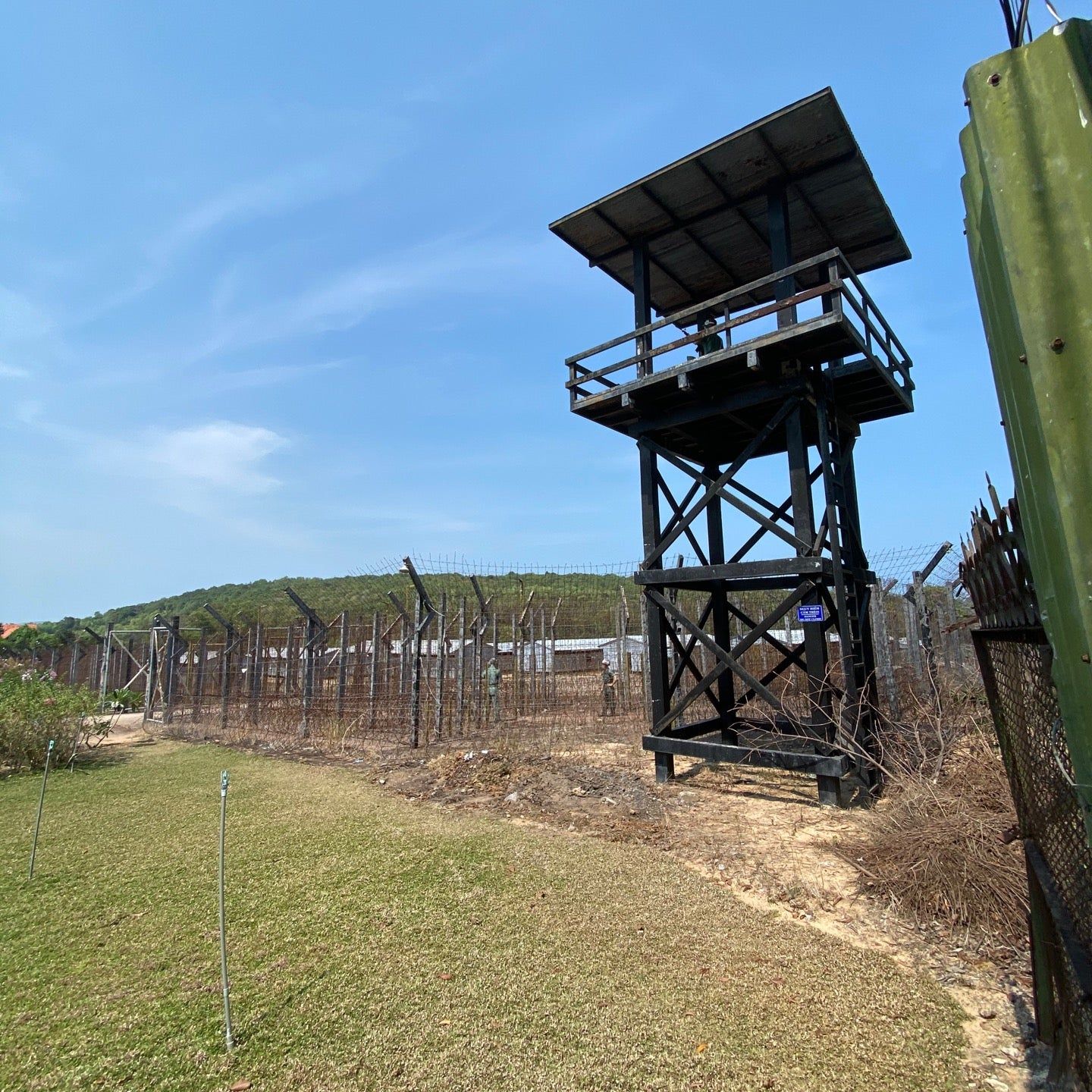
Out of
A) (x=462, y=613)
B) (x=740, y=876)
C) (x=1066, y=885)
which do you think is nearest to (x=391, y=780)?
(x=462, y=613)

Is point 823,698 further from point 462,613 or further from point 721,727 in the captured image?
point 462,613

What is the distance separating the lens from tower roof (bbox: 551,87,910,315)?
23.3 ft

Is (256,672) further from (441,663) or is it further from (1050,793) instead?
(1050,793)

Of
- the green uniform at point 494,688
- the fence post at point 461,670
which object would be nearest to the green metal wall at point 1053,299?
the fence post at point 461,670

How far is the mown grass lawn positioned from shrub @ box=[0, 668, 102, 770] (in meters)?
5.60

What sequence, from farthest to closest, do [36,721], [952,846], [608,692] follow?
[608,692], [36,721], [952,846]

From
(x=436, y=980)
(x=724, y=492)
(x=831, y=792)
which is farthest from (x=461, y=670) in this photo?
(x=436, y=980)

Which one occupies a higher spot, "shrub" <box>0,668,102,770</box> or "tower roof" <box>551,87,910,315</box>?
"tower roof" <box>551,87,910,315</box>

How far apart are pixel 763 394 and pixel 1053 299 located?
7.02m

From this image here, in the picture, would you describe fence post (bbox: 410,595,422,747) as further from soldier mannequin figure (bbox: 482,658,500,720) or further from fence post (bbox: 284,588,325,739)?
fence post (bbox: 284,588,325,739)

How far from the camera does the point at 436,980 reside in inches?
139

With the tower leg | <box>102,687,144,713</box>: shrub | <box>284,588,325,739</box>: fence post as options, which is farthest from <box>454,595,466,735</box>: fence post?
<box>102,687,144,713</box>: shrub

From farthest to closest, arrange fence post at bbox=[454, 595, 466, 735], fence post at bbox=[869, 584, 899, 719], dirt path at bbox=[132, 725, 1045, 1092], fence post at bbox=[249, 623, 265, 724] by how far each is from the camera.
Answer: fence post at bbox=[249, 623, 265, 724] → fence post at bbox=[454, 595, 466, 735] → fence post at bbox=[869, 584, 899, 719] → dirt path at bbox=[132, 725, 1045, 1092]

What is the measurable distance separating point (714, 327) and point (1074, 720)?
694 cm
